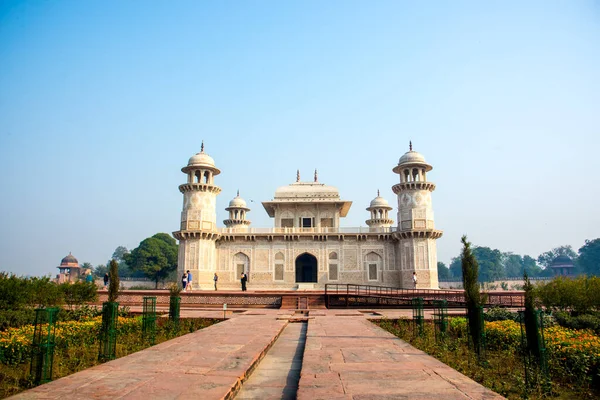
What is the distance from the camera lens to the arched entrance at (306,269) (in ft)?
112

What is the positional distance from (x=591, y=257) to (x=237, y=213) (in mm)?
71009

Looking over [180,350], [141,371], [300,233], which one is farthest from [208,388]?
[300,233]

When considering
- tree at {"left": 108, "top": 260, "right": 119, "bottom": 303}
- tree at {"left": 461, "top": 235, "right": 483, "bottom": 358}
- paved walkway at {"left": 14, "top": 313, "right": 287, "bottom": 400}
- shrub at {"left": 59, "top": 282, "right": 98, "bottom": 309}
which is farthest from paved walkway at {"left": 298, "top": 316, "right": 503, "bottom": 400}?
shrub at {"left": 59, "top": 282, "right": 98, "bottom": 309}

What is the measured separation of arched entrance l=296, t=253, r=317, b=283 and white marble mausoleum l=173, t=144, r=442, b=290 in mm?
329

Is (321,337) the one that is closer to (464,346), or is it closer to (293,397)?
(464,346)

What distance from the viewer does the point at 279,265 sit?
3203 cm

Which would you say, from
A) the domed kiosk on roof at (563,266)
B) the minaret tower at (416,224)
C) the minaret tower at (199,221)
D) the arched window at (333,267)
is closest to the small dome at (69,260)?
the minaret tower at (199,221)

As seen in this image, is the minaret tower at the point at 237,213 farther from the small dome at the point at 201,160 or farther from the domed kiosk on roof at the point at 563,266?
the domed kiosk on roof at the point at 563,266

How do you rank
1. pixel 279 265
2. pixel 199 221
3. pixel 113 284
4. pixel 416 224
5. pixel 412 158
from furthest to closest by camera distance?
pixel 279 265 → pixel 412 158 → pixel 199 221 → pixel 416 224 → pixel 113 284

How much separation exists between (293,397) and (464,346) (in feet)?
17.0

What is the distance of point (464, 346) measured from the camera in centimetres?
880

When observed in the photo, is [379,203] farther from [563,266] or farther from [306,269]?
[563,266]

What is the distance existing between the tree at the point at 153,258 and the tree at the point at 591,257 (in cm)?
7391

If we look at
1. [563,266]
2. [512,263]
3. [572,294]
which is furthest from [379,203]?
[512,263]
